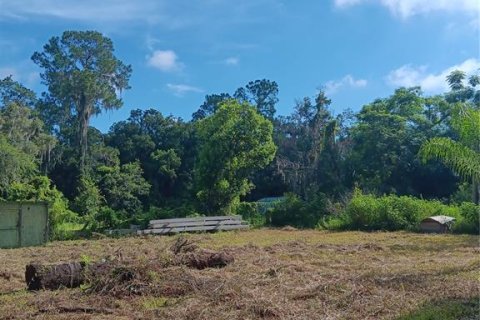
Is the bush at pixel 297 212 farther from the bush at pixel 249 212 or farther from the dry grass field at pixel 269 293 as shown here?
the dry grass field at pixel 269 293

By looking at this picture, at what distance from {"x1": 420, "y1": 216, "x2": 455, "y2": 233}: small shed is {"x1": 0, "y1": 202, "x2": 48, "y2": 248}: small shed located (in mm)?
13281

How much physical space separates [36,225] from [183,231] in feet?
19.6

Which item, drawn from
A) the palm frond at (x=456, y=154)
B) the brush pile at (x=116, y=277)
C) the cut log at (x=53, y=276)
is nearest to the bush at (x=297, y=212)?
A: the palm frond at (x=456, y=154)

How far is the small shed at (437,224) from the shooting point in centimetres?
1788

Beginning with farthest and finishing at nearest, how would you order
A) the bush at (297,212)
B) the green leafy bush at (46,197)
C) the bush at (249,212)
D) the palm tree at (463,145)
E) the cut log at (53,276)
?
the bush at (249,212) → the bush at (297,212) → the green leafy bush at (46,197) → the palm tree at (463,145) → the cut log at (53,276)

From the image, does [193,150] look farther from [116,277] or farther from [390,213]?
[116,277]

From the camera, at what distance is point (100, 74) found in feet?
133

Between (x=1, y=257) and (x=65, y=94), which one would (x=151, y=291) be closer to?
(x=1, y=257)

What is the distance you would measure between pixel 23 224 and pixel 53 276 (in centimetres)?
945

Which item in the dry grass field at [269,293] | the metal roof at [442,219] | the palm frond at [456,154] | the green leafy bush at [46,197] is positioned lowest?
the dry grass field at [269,293]

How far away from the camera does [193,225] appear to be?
68.3 feet

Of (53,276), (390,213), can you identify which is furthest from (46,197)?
(390,213)

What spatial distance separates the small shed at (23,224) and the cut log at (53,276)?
8892 millimetres

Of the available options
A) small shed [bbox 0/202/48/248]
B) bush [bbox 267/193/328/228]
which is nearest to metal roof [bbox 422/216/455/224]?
bush [bbox 267/193/328/228]
